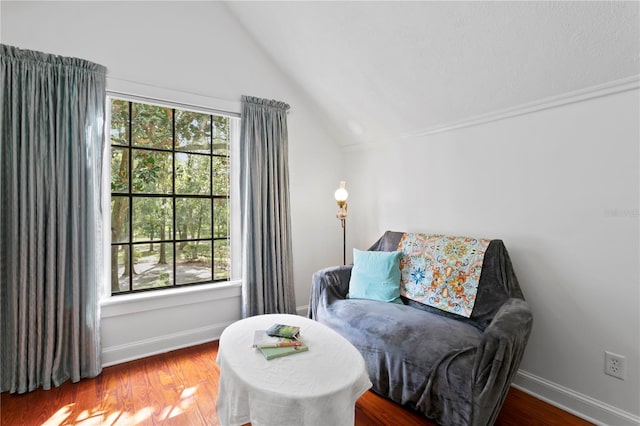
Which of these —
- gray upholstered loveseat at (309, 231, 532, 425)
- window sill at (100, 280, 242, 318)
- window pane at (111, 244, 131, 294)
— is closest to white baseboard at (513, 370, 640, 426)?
gray upholstered loveseat at (309, 231, 532, 425)

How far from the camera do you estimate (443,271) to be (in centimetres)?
231

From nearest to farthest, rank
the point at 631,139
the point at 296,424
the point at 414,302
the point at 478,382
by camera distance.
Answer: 1. the point at 296,424
2. the point at 478,382
3. the point at 631,139
4. the point at 414,302

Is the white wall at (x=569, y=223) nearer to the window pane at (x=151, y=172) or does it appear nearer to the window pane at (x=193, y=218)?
the window pane at (x=193, y=218)

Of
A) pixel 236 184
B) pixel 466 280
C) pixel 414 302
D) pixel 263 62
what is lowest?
pixel 414 302

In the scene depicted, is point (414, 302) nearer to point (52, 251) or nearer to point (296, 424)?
point (296, 424)

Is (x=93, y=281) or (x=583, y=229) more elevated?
(x=583, y=229)

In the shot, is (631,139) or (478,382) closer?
(478,382)

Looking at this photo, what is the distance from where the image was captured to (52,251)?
210cm

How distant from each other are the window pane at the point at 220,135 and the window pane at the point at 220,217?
1.52ft

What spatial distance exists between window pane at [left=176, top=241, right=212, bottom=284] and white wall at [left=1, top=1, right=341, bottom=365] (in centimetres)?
21

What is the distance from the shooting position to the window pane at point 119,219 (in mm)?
2580

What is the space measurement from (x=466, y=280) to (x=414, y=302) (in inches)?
16.3

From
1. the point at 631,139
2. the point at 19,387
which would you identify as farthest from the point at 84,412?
the point at 631,139

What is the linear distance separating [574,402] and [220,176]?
9.98ft
